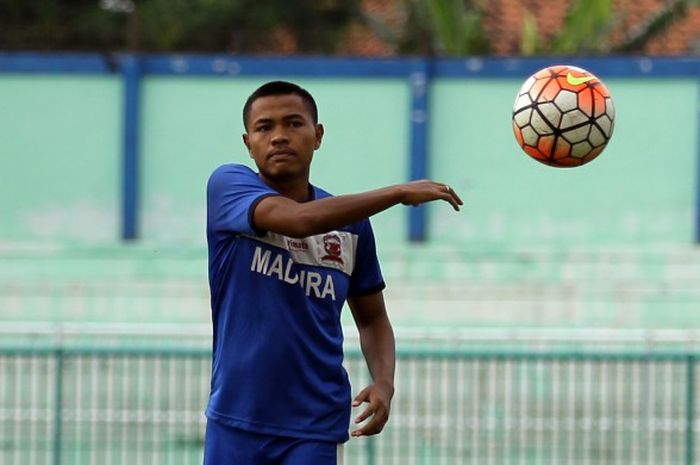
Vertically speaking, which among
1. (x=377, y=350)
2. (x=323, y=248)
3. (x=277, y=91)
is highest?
(x=277, y=91)

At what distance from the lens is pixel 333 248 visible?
5.14 meters

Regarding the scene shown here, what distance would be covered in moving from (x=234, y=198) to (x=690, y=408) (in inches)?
183

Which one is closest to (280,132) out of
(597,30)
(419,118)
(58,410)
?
(58,410)

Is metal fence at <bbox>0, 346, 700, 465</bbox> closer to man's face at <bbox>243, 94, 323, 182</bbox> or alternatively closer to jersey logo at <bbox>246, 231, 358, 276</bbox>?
jersey logo at <bbox>246, 231, 358, 276</bbox>

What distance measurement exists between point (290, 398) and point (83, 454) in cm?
461

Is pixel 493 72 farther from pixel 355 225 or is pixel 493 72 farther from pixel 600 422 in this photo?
pixel 355 225

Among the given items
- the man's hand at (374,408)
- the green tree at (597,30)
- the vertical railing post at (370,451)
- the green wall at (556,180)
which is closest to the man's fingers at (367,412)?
the man's hand at (374,408)

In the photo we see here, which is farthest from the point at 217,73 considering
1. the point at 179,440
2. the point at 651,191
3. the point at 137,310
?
the point at 179,440

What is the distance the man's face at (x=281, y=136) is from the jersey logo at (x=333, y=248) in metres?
0.24

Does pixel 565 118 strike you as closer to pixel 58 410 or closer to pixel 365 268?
pixel 365 268

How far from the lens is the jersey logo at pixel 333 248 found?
511cm

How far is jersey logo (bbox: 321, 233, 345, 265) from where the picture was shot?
511cm

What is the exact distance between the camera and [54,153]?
584 inches

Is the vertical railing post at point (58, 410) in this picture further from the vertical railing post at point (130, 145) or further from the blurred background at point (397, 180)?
the vertical railing post at point (130, 145)
